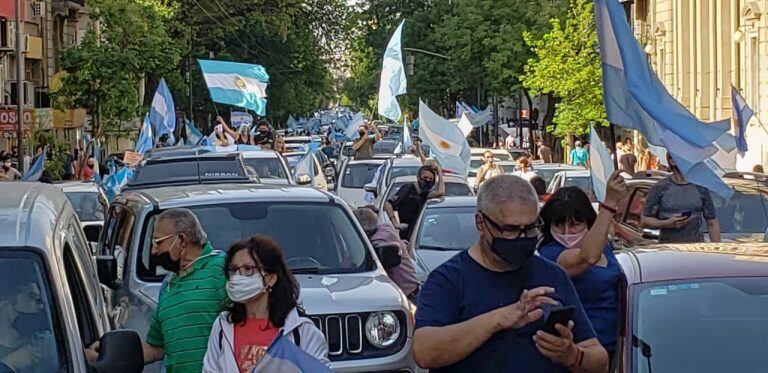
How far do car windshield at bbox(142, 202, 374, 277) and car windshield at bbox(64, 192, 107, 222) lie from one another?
37.0ft

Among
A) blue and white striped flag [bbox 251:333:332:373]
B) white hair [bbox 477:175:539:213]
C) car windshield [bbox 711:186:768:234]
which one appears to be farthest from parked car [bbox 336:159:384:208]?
white hair [bbox 477:175:539:213]

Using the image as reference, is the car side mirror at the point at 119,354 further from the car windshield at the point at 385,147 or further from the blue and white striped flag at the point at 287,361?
the car windshield at the point at 385,147

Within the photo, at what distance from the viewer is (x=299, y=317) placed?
5.77m

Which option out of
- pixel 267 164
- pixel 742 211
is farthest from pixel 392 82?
pixel 742 211

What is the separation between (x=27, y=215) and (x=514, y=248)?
1903mm

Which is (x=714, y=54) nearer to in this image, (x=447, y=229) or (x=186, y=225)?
(x=447, y=229)

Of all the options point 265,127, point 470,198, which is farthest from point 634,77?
point 265,127

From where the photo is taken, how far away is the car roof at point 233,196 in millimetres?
9750

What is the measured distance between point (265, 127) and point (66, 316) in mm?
28989

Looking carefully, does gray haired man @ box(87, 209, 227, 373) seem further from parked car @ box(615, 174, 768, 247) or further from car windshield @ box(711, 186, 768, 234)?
car windshield @ box(711, 186, 768, 234)

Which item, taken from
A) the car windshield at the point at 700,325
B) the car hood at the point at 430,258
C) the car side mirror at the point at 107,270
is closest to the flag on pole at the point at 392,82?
the car hood at the point at 430,258

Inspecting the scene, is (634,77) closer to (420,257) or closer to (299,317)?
(299,317)

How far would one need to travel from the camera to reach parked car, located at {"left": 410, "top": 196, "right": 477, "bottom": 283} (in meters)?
15.5

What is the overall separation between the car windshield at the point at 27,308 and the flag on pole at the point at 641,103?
16.5 feet
